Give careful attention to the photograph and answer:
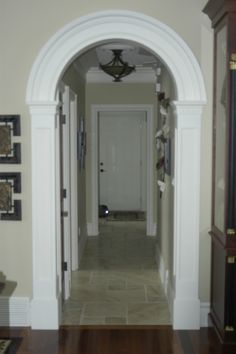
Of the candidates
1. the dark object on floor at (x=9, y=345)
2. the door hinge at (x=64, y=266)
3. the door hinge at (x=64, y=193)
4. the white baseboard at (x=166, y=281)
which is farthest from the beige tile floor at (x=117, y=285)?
the door hinge at (x=64, y=193)

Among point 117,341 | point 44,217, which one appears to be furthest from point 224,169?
point 117,341

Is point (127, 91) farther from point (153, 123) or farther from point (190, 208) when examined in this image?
point (190, 208)

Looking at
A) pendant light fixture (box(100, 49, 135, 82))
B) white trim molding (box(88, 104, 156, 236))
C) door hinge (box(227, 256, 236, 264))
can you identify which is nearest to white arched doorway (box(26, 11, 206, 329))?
door hinge (box(227, 256, 236, 264))

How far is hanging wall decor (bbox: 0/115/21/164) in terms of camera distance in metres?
4.02

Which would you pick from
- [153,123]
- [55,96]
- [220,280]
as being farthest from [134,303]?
[153,123]

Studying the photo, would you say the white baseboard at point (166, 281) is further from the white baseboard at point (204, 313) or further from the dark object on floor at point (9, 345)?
the dark object on floor at point (9, 345)

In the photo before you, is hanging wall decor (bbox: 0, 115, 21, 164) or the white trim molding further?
the white trim molding

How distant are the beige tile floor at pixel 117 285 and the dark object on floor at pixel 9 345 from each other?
→ 0.57m

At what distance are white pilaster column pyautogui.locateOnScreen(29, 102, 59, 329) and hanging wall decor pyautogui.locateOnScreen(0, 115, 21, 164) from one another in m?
0.14

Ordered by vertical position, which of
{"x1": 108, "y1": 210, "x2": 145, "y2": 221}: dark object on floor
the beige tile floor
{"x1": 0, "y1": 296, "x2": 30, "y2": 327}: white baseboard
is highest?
{"x1": 108, "y1": 210, "x2": 145, "y2": 221}: dark object on floor

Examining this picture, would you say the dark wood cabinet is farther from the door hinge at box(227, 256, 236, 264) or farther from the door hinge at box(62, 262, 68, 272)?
the door hinge at box(62, 262, 68, 272)

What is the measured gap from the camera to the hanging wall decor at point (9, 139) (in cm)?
402

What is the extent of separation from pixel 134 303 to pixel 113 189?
17.1 ft

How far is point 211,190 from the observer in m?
4.07
